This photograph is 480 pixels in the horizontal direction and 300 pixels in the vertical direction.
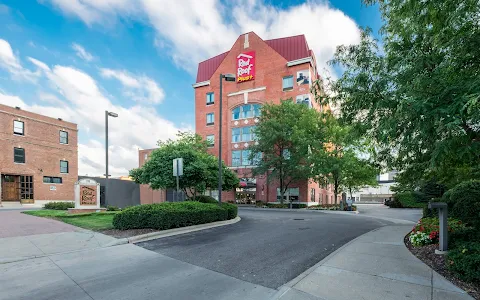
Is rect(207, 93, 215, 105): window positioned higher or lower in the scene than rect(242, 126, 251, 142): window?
higher

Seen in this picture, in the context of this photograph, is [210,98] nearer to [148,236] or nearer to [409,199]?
[409,199]

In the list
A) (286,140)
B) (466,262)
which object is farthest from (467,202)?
(286,140)

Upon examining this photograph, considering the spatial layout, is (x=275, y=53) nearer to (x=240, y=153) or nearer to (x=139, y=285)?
(x=240, y=153)

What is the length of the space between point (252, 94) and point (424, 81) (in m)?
35.0

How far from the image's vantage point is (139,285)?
516 cm

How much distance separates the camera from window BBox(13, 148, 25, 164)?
31.4 meters

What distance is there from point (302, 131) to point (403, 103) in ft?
81.2

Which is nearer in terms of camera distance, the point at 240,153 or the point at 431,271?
the point at 431,271

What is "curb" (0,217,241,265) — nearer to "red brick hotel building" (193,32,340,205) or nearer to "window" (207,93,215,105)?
"red brick hotel building" (193,32,340,205)

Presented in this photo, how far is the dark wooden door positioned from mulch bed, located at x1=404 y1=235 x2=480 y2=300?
38366mm

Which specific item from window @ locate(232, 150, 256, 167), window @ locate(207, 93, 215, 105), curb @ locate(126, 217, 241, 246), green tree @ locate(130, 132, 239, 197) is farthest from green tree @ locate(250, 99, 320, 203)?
curb @ locate(126, 217, 241, 246)

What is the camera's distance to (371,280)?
5.34 meters

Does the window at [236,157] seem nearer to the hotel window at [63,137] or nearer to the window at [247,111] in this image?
the window at [247,111]

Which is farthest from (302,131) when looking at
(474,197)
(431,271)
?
(431,271)
